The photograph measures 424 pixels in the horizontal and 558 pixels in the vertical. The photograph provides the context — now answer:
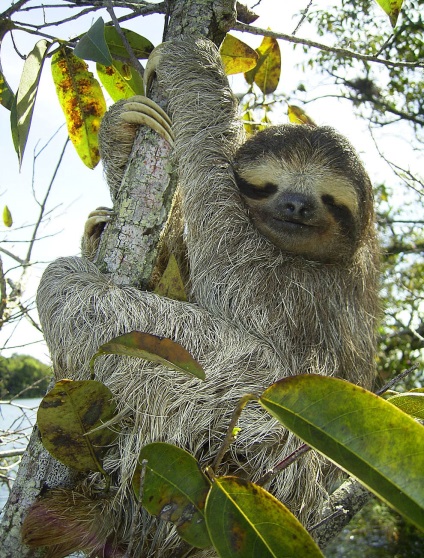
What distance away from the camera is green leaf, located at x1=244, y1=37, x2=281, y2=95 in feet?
17.8

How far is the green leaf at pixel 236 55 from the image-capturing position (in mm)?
4988

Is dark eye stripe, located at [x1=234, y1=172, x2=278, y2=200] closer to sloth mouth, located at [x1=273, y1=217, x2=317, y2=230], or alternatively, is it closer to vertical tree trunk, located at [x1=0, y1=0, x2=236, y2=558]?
sloth mouth, located at [x1=273, y1=217, x2=317, y2=230]

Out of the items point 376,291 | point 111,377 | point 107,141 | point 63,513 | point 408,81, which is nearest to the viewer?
point 63,513

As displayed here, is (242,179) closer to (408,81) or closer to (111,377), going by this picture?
(111,377)

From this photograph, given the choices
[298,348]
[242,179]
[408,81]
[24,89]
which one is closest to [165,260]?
[242,179]

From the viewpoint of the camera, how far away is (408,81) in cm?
1075

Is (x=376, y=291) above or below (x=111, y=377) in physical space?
above

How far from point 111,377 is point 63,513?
0.84m

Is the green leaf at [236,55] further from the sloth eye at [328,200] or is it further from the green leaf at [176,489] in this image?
the green leaf at [176,489]

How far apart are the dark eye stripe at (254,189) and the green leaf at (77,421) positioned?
2.15m

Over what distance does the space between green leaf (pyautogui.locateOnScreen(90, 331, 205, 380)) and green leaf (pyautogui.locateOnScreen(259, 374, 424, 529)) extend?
39cm

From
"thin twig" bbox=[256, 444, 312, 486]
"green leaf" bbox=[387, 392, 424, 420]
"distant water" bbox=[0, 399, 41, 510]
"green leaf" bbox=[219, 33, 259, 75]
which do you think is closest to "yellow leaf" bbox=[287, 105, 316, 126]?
"green leaf" bbox=[219, 33, 259, 75]

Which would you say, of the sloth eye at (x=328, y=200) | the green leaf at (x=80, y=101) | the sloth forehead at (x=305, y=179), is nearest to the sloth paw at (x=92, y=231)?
the green leaf at (x=80, y=101)

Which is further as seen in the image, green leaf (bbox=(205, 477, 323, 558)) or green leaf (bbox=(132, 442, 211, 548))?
green leaf (bbox=(132, 442, 211, 548))
